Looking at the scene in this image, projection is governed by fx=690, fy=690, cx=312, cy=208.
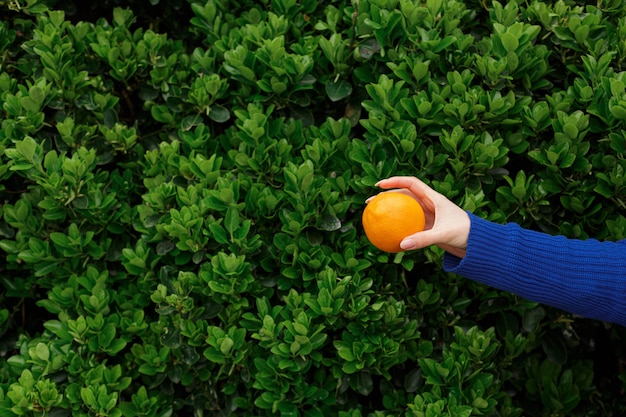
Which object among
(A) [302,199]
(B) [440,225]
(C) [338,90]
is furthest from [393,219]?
(C) [338,90]

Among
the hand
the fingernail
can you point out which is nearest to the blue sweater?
the hand

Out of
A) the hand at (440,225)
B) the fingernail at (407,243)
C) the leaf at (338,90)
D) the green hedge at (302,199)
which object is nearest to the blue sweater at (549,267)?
the hand at (440,225)

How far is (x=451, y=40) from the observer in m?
2.32

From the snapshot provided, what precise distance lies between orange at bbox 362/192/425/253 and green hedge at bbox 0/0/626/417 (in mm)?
232

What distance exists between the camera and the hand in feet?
5.79

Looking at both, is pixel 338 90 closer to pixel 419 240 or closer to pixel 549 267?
pixel 419 240

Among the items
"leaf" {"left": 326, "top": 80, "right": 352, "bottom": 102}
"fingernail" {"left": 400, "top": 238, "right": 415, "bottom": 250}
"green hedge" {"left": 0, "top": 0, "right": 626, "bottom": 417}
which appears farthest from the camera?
"leaf" {"left": 326, "top": 80, "right": 352, "bottom": 102}

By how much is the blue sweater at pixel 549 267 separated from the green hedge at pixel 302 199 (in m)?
0.39

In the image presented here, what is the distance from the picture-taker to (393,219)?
6.21 ft

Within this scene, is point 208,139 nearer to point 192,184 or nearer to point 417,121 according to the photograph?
point 192,184

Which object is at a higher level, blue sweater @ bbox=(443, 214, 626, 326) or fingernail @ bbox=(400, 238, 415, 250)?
fingernail @ bbox=(400, 238, 415, 250)

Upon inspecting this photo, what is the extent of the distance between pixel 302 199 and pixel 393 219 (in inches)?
16.2

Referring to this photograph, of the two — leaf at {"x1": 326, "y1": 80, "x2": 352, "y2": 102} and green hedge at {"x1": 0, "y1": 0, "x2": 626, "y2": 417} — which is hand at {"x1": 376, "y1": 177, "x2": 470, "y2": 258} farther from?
leaf at {"x1": 326, "y1": 80, "x2": 352, "y2": 102}

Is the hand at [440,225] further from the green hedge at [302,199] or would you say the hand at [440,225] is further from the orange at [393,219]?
the green hedge at [302,199]
